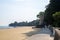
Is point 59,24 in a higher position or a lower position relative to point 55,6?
lower

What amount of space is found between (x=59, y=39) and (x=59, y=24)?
820 inches

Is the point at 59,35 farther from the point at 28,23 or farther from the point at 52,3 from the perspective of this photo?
the point at 28,23

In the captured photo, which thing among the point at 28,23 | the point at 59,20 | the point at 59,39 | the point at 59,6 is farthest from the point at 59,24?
the point at 28,23

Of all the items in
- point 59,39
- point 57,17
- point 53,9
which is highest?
point 53,9

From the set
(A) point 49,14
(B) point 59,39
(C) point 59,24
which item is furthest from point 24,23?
(B) point 59,39

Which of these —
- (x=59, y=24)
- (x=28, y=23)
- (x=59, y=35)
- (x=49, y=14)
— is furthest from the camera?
(x=28, y=23)

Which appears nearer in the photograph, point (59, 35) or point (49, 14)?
point (59, 35)

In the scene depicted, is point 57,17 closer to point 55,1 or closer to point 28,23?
point 55,1

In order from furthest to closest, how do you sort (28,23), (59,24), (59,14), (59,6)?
(28,23) < (59,6) < (59,24) < (59,14)

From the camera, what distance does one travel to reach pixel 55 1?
32.9m

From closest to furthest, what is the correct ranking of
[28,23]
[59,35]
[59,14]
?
1. [59,35]
2. [59,14]
3. [28,23]

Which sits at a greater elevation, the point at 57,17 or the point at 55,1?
the point at 55,1

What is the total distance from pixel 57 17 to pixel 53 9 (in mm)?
9140

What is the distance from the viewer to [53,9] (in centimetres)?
3297
